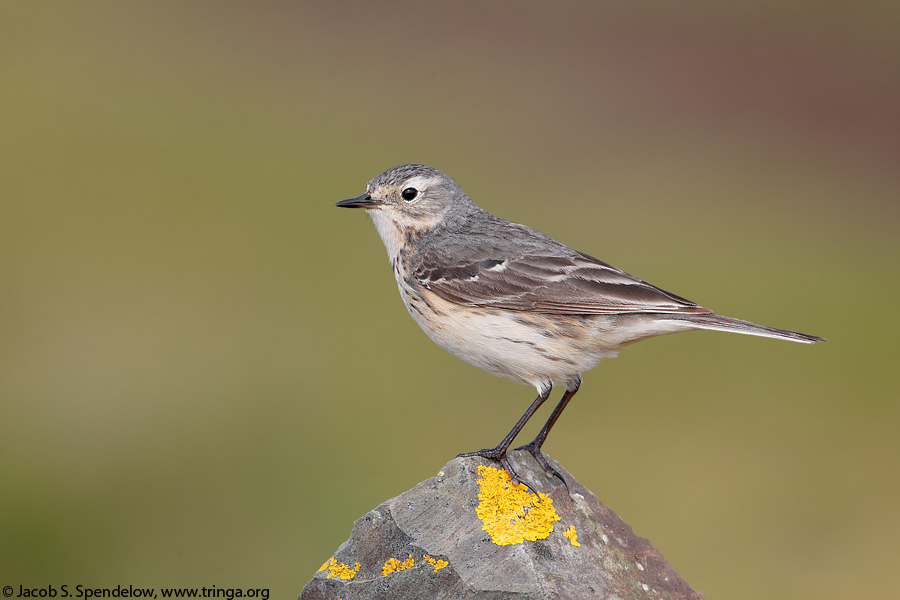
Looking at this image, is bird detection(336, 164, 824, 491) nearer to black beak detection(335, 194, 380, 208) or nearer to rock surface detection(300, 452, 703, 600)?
rock surface detection(300, 452, 703, 600)

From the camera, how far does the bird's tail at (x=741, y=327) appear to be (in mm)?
6371

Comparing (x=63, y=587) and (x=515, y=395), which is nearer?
(x=63, y=587)

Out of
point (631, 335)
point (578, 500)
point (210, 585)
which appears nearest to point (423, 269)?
point (631, 335)

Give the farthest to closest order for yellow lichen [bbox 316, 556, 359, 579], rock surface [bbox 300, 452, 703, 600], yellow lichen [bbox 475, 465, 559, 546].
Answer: yellow lichen [bbox 316, 556, 359, 579], yellow lichen [bbox 475, 465, 559, 546], rock surface [bbox 300, 452, 703, 600]

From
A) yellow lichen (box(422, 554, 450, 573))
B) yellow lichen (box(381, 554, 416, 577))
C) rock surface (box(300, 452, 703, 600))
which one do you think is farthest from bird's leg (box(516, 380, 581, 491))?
yellow lichen (box(381, 554, 416, 577))

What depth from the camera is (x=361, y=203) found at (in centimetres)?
821

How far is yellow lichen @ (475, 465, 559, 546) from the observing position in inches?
230

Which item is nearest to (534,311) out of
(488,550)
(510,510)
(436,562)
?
(510,510)

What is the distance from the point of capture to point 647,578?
6223 mm

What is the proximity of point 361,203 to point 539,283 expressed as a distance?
1.87 metres

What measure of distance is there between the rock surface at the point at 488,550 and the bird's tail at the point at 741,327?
1555 mm

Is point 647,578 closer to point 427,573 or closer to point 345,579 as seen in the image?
point 427,573

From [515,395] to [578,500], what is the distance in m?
9.60

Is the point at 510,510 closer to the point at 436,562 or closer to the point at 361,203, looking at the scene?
the point at 436,562
